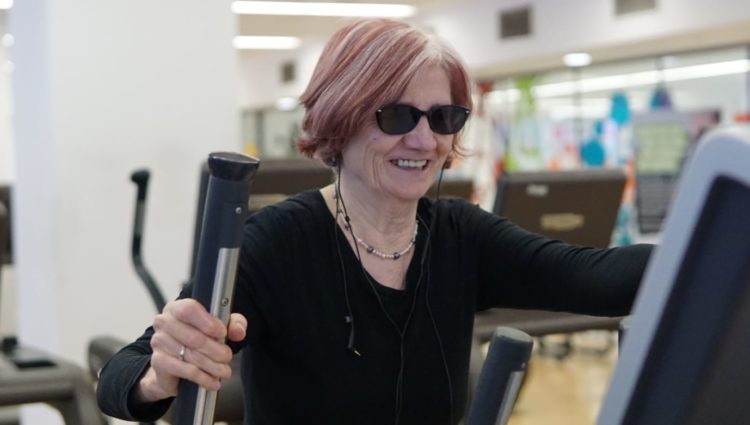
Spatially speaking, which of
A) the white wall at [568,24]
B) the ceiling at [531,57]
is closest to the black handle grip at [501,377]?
the white wall at [568,24]

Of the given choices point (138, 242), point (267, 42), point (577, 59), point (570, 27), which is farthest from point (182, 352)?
point (267, 42)

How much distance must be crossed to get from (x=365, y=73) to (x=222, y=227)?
74cm

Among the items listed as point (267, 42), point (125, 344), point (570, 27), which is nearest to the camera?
point (125, 344)

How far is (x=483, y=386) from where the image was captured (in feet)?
2.18

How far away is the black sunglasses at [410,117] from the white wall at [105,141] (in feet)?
7.79

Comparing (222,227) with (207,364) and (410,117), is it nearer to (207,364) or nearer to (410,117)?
(207,364)

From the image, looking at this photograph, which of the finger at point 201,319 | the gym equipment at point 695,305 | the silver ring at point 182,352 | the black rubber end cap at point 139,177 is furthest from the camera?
the black rubber end cap at point 139,177

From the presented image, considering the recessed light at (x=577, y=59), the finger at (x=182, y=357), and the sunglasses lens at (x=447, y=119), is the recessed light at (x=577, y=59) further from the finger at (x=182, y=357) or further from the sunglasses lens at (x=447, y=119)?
the finger at (x=182, y=357)

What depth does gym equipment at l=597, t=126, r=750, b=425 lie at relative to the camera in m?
0.48

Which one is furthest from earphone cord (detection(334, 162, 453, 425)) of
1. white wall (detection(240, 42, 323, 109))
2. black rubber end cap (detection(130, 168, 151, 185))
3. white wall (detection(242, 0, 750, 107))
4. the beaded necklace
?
white wall (detection(240, 42, 323, 109))

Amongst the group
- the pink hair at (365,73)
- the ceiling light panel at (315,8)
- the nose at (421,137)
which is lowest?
the nose at (421,137)

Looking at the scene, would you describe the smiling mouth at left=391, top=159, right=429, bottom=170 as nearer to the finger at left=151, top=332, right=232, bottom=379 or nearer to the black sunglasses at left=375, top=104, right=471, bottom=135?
the black sunglasses at left=375, top=104, right=471, bottom=135

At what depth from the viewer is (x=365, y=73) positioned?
1470 mm

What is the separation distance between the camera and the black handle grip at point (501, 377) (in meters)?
0.65
